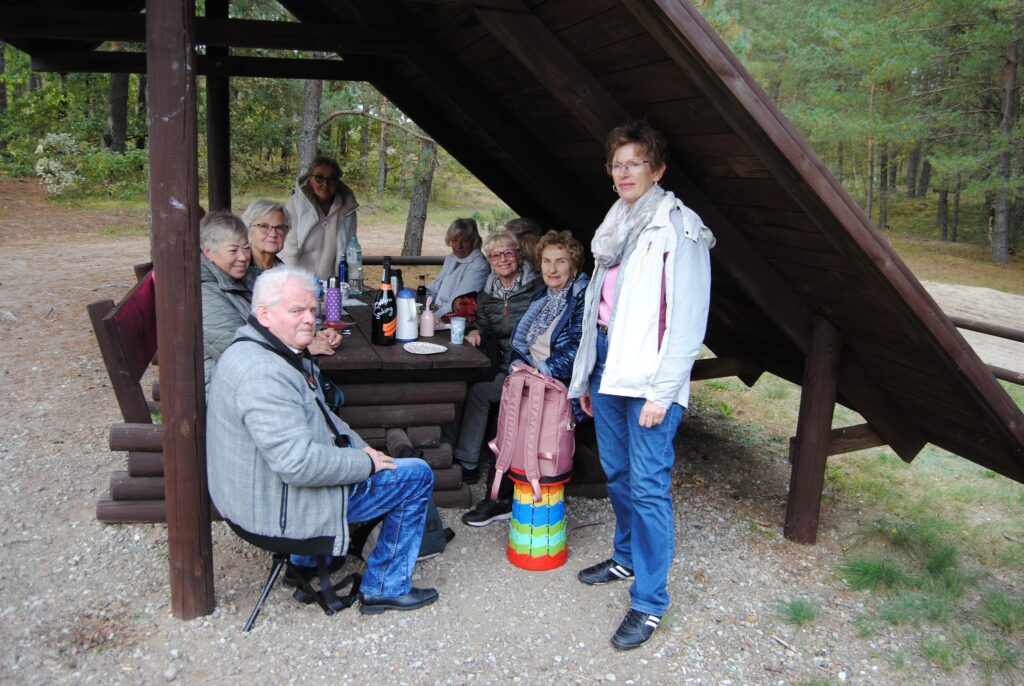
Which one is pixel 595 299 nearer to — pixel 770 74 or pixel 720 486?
pixel 720 486

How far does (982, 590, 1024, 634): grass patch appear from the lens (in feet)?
11.9

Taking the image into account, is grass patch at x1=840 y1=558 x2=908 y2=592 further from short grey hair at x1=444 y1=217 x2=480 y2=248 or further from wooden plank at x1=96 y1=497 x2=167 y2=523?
wooden plank at x1=96 y1=497 x2=167 y2=523

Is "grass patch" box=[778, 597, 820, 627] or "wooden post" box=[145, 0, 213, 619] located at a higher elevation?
"wooden post" box=[145, 0, 213, 619]

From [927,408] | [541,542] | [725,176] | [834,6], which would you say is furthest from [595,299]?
[834,6]

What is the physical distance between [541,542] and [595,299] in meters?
1.22

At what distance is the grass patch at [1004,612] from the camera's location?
3.62m

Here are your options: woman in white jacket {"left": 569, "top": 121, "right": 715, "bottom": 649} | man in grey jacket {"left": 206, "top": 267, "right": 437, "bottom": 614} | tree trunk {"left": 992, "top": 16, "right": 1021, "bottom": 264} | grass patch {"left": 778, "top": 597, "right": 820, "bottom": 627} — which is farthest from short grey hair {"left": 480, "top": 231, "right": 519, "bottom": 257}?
tree trunk {"left": 992, "top": 16, "right": 1021, "bottom": 264}

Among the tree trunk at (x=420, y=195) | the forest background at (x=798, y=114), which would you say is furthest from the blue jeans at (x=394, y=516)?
the tree trunk at (x=420, y=195)

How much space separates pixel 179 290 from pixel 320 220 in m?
Answer: 3.07

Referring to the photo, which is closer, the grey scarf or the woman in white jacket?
the woman in white jacket

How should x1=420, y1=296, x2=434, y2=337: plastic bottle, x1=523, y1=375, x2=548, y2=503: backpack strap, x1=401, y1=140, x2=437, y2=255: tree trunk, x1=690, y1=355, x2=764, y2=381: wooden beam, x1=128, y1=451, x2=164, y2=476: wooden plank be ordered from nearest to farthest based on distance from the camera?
1. x1=523, y1=375, x2=548, y2=503: backpack strap
2. x1=128, y1=451, x2=164, y2=476: wooden plank
3. x1=420, y1=296, x2=434, y2=337: plastic bottle
4. x1=690, y1=355, x2=764, y2=381: wooden beam
5. x1=401, y1=140, x2=437, y2=255: tree trunk

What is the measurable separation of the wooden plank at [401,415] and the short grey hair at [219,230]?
3.42 feet

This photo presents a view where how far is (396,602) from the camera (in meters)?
→ 3.46

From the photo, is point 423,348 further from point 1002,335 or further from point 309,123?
point 309,123
